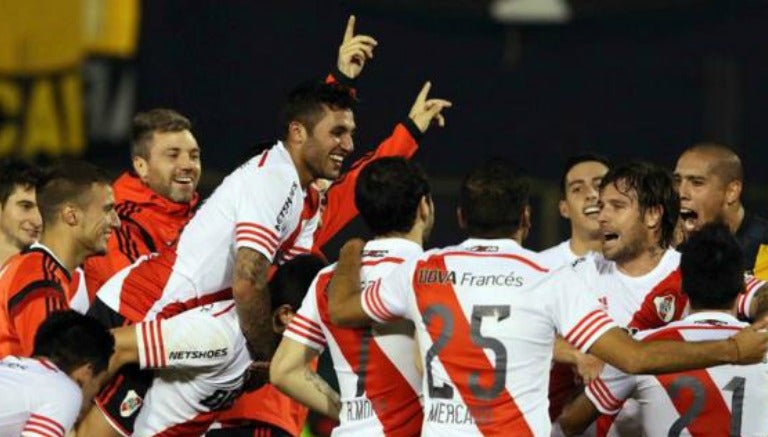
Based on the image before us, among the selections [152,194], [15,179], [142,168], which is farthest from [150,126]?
[15,179]

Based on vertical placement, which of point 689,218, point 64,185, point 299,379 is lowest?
point 299,379

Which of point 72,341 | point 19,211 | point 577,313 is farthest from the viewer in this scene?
point 19,211

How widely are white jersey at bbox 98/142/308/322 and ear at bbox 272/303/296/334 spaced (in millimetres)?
248

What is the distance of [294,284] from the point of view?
28.2 ft

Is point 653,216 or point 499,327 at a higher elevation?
point 653,216

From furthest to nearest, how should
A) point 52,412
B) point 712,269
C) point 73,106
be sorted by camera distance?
point 73,106
point 52,412
point 712,269

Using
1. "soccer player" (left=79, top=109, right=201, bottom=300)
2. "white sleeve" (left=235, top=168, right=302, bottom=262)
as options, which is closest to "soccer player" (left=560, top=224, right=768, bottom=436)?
"white sleeve" (left=235, top=168, right=302, bottom=262)

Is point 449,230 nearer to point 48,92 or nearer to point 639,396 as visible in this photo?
point 48,92

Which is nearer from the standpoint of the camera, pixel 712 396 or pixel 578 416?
pixel 712 396

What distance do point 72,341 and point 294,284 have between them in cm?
124

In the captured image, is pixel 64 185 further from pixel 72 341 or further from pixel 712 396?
pixel 712 396

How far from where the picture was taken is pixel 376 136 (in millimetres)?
16719

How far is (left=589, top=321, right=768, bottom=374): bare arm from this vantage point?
7.16 m

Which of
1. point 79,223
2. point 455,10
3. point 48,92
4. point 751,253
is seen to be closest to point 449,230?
point 455,10
